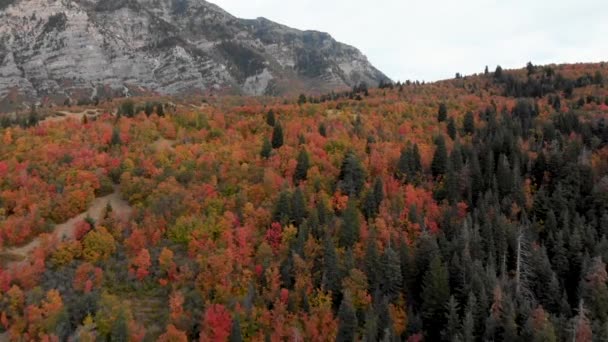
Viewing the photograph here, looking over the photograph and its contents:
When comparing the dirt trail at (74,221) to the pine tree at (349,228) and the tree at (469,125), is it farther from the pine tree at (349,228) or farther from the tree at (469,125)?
the tree at (469,125)

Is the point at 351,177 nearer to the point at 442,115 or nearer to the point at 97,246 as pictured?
the point at 97,246

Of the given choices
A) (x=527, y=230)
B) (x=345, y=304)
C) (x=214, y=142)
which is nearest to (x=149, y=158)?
(x=214, y=142)

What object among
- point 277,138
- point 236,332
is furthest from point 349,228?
point 277,138

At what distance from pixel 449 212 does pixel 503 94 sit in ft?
391

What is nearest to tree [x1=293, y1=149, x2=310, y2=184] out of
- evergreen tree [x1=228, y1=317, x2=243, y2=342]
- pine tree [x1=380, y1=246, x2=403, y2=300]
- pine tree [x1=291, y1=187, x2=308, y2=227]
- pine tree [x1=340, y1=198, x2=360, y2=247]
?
pine tree [x1=291, y1=187, x2=308, y2=227]

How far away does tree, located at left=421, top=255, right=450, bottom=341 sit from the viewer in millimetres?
67625

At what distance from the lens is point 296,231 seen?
83000mm

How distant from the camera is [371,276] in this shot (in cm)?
7462

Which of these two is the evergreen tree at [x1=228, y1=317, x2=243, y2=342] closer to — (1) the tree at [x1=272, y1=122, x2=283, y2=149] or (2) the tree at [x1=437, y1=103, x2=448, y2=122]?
(1) the tree at [x1=272, y1=122, x2=283, y2=149]

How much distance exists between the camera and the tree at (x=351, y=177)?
320 ft

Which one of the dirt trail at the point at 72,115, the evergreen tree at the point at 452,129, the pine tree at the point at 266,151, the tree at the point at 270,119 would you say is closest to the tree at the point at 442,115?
the evergreen tree at the point at 452,129

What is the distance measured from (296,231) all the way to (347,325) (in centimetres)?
2204

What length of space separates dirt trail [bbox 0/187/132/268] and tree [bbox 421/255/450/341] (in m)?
51.0

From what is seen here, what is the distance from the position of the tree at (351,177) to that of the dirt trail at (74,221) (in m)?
39.2
